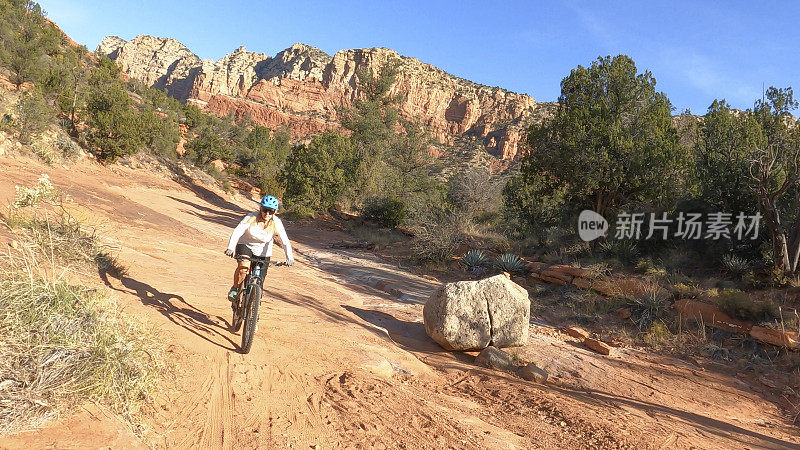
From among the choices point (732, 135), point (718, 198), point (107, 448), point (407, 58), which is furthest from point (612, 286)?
point (407, 58)

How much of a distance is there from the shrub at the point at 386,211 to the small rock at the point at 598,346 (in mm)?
15505

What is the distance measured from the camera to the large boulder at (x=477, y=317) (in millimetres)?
6242

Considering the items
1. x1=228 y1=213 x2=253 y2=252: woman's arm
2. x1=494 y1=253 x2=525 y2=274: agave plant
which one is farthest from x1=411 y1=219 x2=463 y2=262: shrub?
x1=228 y1=213 x2=253 y2=252: woman's arm

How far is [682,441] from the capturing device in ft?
13.5

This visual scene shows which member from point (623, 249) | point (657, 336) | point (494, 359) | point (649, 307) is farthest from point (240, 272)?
point (623, 249)

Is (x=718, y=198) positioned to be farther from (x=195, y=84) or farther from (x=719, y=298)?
(x=195, y=84)

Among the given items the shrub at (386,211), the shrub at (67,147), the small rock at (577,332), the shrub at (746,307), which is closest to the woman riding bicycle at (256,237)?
the small rock at (577,332)

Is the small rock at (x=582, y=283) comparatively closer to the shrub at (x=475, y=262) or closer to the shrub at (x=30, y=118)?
the shrub at (x=475, y=262)

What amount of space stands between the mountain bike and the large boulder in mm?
2849

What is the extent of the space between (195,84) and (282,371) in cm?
11674

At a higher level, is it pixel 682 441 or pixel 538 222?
pixel 538 222

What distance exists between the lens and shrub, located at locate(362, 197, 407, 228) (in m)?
22.1

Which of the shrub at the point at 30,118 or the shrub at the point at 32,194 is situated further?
the shrub at the point at 30,118

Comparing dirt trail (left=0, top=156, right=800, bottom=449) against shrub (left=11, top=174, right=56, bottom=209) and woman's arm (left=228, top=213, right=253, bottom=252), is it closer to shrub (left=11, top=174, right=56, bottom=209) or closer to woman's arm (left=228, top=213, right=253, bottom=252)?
woman's arm (left=228, top=213, right=253, bottom=252)
